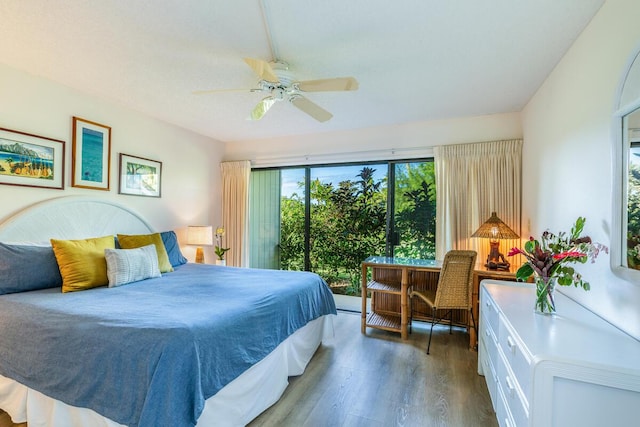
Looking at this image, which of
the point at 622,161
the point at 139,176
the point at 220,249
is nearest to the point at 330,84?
the point at 622,161

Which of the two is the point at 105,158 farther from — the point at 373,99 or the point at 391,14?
the point at 391,14

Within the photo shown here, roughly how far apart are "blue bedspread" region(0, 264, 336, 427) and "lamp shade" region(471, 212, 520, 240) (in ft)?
7.06

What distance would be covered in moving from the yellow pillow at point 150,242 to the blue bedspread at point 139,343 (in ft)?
2.43

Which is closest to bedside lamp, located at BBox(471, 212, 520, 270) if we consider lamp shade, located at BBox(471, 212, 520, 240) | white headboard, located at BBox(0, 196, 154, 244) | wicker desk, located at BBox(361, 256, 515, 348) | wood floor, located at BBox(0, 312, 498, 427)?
lamp shade, located at BBox(471, 212, 520, 240)

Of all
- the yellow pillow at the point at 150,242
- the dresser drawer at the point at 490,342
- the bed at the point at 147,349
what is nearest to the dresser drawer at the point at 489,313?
the dresser drawer at the point at 490,342

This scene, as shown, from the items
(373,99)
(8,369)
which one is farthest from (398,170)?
(8,369)

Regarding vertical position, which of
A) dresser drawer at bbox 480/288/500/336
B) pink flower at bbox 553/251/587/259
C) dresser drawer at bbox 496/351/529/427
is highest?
pink flower at bbox 553/251/587/259

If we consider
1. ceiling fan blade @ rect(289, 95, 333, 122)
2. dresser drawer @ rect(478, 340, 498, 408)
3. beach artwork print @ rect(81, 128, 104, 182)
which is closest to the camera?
dresser drawer @ rect(478, 340, 498, 408)

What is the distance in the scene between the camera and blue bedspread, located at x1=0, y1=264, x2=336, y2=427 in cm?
140

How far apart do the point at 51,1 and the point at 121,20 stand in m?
0.33

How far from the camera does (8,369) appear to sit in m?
1.79

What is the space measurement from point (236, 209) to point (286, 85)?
290 cm

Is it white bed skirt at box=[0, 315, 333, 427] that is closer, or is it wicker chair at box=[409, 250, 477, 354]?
white bed skirt at box=[0, 315, 333, 427]

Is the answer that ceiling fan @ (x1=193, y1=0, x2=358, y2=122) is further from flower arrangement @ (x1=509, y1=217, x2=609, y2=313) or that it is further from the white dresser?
the white dresser
